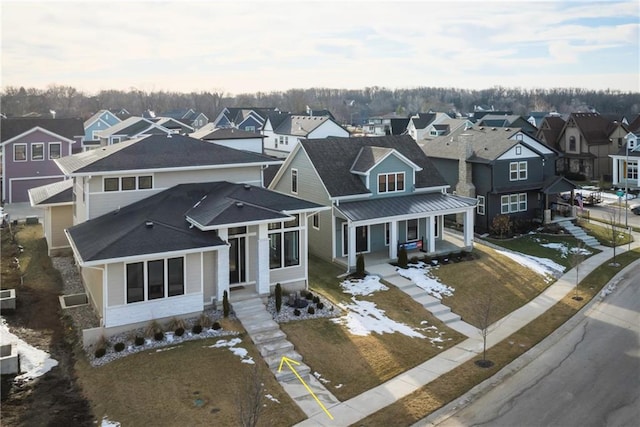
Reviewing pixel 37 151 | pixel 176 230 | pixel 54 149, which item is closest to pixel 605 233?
pixel 176 230

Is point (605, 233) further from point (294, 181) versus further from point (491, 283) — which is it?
point (294, 181)

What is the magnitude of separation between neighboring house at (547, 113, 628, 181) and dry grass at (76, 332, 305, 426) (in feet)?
171

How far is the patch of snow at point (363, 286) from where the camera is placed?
24.5m

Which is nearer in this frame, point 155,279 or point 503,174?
point 155,279

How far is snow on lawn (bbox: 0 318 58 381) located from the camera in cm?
1719

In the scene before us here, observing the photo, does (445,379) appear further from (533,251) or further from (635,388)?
(533,251)

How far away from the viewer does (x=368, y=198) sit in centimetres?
3016

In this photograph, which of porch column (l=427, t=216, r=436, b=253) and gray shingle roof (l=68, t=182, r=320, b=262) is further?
porch column (l=427, t=216, r=436, b=253)

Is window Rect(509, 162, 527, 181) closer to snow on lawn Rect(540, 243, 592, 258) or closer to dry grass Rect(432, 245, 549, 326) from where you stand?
snow on lawn Rect(540, 243, 592, 258)

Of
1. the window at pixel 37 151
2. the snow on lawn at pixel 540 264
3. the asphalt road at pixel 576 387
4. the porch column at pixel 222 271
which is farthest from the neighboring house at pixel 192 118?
the asphalt road at pixel 576 387

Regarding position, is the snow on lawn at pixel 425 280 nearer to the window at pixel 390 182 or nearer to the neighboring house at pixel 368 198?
the neighboring house at pixel 368 198

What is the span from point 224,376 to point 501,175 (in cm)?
2696

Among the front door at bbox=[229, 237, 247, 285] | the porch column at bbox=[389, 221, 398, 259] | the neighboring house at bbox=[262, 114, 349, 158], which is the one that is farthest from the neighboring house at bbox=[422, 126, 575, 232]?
the neighboring house at bbox=[262, 114, 349, 158]

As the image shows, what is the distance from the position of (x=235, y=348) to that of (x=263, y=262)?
4418mm
